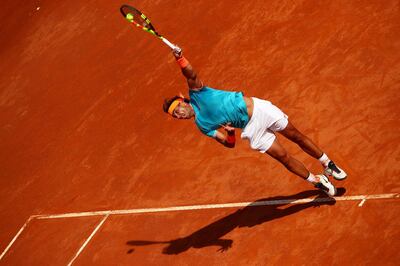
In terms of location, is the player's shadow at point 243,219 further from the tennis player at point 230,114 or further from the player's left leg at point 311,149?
the tennis player at point 230,114

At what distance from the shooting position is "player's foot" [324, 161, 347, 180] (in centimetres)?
616

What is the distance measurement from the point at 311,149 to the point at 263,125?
78cm

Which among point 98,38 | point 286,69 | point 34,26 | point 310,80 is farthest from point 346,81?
point 34,26

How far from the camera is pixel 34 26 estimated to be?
16.6 meters

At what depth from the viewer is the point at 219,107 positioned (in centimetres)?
566

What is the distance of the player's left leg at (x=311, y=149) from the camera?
5.91m

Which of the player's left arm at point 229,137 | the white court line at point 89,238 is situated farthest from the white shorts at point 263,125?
the white court line at point 89,238

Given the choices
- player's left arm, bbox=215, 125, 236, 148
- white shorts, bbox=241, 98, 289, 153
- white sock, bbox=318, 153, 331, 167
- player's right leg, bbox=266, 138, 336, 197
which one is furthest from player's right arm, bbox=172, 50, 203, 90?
white sock, bbox=318, 153, 331, 167

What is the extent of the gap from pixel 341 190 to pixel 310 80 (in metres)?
2.51

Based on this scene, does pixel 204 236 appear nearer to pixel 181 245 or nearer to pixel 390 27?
pixel 181 245

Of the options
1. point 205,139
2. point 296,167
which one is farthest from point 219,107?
point 205,139

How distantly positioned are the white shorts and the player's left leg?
0.46ft

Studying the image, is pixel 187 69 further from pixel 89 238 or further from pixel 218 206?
pixel 89 238

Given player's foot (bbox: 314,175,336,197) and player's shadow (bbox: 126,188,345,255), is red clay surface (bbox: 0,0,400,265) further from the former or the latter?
player's foot (bbox: 314,175,336,197)
